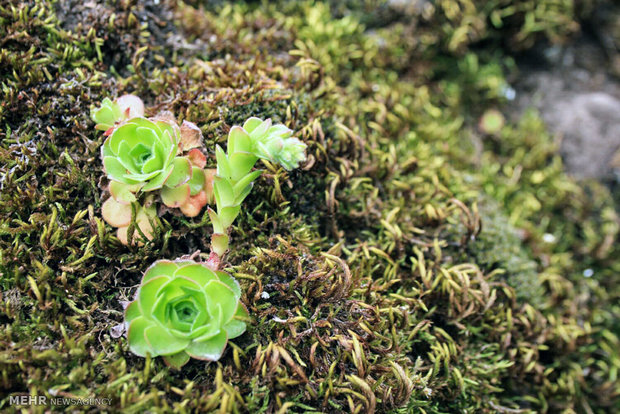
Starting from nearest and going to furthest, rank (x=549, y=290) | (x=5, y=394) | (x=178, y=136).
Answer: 1. (x=5, y=394)
2. (x=178, y=136)
3. (x=549, y=290)

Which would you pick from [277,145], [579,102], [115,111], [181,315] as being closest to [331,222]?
[277,145]

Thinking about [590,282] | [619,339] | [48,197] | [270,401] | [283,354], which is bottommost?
[619,339]

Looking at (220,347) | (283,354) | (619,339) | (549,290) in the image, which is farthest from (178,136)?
(619,339)

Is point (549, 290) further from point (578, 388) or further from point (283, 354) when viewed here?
point (283, 354)

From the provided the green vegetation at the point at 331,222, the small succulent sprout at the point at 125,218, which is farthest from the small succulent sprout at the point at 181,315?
the small succulent sprout at the point at 125,218

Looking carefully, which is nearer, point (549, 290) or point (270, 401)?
point (270, 401)

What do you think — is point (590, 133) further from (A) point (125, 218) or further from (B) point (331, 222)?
(A) point (125, 218)

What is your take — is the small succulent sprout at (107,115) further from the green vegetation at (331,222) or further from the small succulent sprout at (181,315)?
the small succulent sprout at (181,315)
